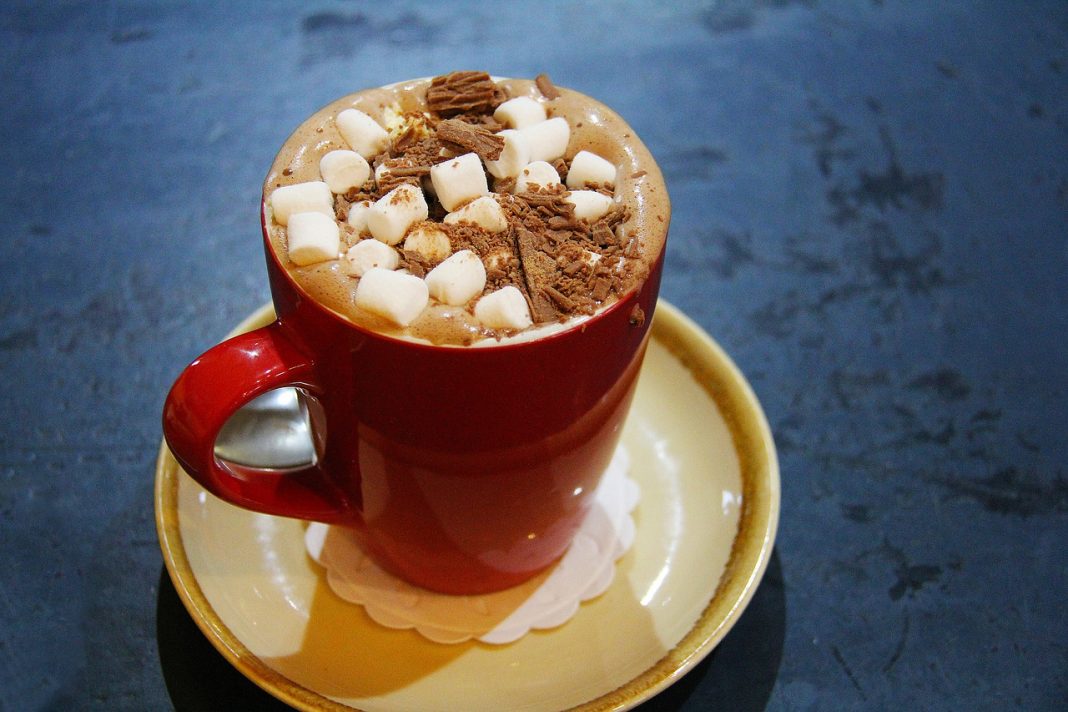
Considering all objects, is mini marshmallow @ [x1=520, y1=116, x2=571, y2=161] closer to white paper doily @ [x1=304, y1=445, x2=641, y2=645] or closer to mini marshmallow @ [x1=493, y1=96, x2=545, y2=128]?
mini marshmallow @ [x1=493, y1=96, x2=545, y2=128]

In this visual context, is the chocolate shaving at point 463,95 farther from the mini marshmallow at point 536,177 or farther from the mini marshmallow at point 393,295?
the mini marshmallow at point 393,295

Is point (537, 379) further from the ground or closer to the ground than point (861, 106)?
further from the ground

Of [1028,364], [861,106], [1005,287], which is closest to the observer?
[1028,364]

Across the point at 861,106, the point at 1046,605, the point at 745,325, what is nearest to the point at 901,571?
the point at 1046,605

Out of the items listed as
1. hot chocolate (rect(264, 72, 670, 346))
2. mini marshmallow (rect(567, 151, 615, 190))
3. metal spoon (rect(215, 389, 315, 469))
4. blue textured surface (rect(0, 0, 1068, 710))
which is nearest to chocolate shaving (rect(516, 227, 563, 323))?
hot chocolate (rect(264, 72, 670, 346))

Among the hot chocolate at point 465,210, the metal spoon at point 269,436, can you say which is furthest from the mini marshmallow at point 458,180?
the metal spoon at point 269,436

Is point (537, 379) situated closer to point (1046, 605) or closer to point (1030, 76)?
point (1046, 605)

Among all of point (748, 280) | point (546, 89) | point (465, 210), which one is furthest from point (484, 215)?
point (748, 280)
